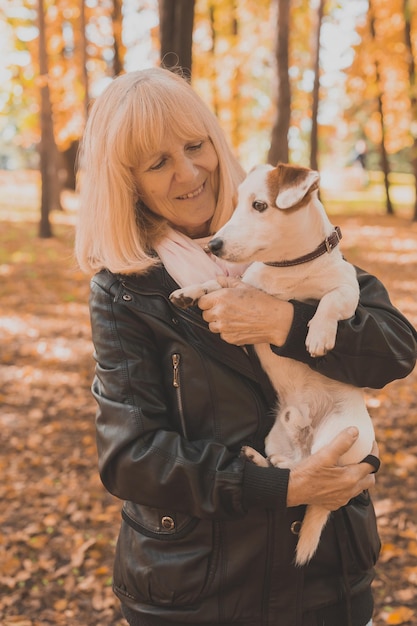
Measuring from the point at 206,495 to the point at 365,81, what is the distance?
56.8 ft

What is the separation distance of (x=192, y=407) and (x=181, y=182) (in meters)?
0.71

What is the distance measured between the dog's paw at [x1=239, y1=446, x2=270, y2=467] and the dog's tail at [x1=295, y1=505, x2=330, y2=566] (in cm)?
18

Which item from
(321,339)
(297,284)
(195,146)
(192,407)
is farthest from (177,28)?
(192,407)

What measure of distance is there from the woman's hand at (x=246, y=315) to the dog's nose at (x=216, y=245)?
118 mm

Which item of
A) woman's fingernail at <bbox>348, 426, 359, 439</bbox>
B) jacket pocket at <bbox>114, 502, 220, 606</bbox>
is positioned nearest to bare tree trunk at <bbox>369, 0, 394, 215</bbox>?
woman's fingernail at <bbox>348, 426, 359, 439</bbox>

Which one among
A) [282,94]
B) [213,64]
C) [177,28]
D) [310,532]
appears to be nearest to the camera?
[310,532]

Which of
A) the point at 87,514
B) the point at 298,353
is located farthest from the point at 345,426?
the point at 87,514

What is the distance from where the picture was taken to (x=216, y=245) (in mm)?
1935

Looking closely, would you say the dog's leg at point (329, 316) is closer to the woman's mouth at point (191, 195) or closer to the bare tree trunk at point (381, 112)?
the woman's mouth at point (191, 195)

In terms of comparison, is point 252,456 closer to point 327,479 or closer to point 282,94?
point 327,479

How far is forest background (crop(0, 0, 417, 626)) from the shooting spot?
3.93 meters

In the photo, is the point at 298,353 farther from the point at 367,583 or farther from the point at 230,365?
the point at 367,583

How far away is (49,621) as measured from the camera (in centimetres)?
351

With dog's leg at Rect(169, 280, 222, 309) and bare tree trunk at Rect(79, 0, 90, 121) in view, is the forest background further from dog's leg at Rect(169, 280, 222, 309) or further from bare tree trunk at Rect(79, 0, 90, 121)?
dog's leg at Rect(169, 280, 222, 309)
